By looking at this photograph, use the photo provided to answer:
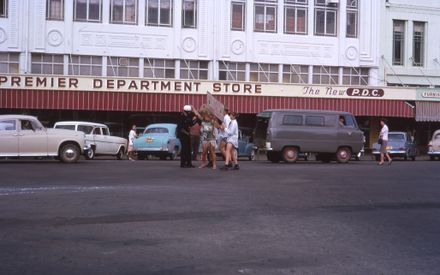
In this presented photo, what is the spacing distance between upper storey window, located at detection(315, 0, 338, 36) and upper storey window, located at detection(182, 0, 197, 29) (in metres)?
7.33

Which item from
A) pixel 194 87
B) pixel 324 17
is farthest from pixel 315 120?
pixel 324 17

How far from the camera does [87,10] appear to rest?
3416 cm

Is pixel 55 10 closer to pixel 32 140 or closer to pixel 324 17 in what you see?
pixel 324 17

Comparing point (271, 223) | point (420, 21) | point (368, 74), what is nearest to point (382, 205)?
point (271, 223)

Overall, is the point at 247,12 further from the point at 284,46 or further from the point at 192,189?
the point at 192,189

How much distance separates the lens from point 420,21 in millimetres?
39062

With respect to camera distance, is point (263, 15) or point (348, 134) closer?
point (348, 134)

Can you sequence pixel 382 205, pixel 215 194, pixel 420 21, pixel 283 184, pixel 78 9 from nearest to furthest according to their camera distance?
pixel 382 205
pixel 215 194
pixel 283 184
pixel 78 9
pixel 420 21

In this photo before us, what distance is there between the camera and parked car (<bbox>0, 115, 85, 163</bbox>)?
63.7ft

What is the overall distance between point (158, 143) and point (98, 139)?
2528mm

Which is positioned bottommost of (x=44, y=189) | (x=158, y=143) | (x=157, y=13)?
(x=44, y=189)

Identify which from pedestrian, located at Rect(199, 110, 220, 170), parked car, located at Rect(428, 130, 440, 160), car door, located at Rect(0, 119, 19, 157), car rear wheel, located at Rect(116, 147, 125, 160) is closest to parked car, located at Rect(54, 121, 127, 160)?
car rear wheel, located at Rect(116, 147, 125, 160)

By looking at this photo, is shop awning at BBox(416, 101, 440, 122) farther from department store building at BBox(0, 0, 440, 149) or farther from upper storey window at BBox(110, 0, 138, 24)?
upper storey window at BBox(110, 0, 138, 24)

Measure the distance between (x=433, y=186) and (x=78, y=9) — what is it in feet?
83.9
